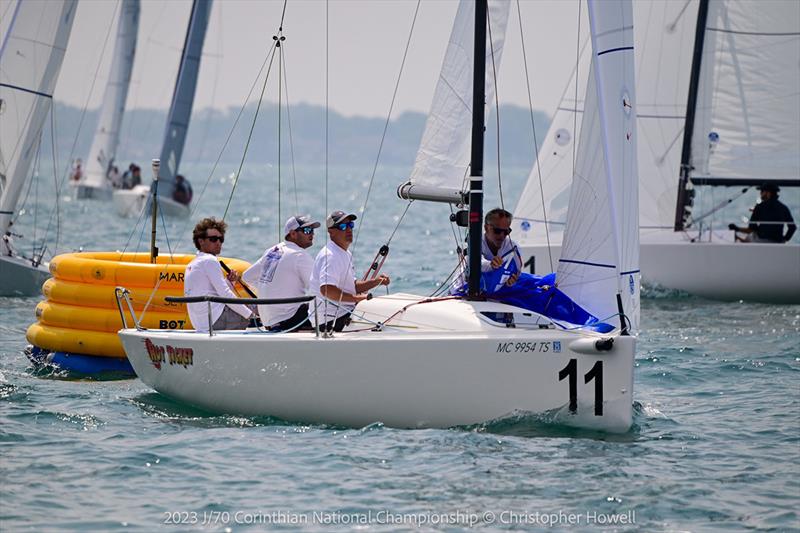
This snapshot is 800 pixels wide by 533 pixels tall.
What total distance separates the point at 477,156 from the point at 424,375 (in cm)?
190

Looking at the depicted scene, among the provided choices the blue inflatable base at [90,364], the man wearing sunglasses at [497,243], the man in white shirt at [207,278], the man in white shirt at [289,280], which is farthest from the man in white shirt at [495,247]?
the blue inflatable base at [90,364]

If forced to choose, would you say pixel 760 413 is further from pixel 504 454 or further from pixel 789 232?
pixel 789 232

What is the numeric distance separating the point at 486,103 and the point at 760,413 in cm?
334

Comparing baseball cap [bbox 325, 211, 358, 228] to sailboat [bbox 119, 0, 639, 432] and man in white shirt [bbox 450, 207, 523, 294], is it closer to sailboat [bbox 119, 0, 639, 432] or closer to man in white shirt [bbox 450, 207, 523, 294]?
sailboat [bbox 119, 0, 639, 432]

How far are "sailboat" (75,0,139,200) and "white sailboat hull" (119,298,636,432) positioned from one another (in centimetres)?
3677

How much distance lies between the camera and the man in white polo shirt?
9562mm

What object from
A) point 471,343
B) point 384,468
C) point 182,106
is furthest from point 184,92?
point 384,468

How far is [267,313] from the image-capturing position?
32.2 ft

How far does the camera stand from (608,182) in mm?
9266

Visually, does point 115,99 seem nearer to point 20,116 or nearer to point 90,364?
point 20,116

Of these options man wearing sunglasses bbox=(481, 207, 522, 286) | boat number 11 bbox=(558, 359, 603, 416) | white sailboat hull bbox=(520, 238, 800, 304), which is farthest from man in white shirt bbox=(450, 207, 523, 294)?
white sailboat hull bbox=(520, 238, 800, 304)

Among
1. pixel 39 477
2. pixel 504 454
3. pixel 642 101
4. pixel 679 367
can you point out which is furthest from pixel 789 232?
pixel 39 477

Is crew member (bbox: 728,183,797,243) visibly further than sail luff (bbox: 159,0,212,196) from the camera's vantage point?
No

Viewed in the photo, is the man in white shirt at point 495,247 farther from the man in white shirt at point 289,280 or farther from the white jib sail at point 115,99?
the white jib sail at point 115,99
